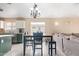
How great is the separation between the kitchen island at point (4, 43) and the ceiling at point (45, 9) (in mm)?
379

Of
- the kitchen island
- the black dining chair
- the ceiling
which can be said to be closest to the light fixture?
the ceiling

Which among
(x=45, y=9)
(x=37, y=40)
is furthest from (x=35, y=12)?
(x=37, y=40)

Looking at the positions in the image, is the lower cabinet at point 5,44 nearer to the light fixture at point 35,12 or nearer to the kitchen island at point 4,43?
the kitchen island at point 4,43

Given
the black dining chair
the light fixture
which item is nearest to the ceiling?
the light fixture

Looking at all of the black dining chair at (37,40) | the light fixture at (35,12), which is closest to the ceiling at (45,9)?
the light fixture at (35,12)

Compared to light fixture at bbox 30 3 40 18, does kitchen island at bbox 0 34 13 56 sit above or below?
below

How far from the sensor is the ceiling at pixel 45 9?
203 centimetres

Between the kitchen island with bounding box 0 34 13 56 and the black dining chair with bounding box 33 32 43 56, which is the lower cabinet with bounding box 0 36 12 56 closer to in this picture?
the kitchen island with bounding box 0 34 13 56

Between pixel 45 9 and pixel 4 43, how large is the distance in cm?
97

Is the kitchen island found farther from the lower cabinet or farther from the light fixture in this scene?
the light fixture

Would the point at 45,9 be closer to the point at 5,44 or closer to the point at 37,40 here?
the point at 37,40

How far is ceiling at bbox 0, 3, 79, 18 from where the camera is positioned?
79.7 inches

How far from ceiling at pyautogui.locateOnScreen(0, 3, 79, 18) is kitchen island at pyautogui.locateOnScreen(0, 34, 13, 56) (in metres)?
0.38

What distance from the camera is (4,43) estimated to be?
2.22 m
